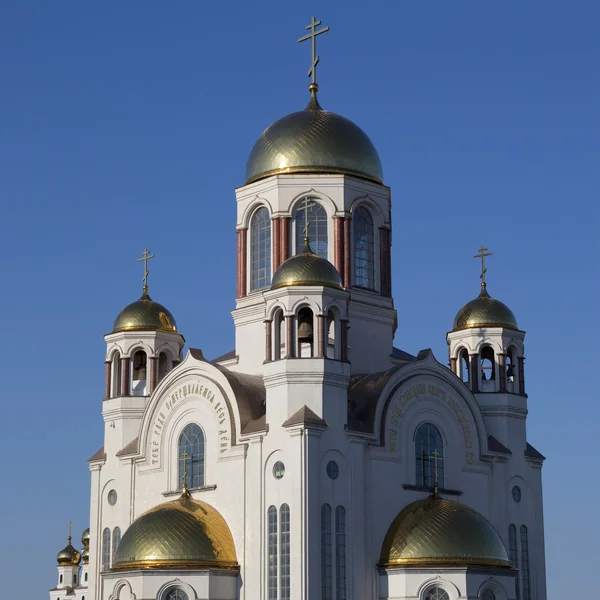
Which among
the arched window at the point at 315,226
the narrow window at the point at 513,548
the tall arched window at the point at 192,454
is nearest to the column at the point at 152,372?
the tall arched window at the point at 192,454

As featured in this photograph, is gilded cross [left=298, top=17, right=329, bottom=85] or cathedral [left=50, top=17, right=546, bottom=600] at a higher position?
gilded cross [left=298, top=17, right=329, bottom=85]

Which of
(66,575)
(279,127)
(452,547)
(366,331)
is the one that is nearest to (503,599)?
(452,547)

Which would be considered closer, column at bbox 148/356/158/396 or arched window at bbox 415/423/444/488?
arched window at bbox 415/423/444/488

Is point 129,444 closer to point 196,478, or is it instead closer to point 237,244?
point 196,478

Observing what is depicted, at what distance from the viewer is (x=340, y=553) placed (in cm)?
2953

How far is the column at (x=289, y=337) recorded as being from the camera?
29944 millimetres

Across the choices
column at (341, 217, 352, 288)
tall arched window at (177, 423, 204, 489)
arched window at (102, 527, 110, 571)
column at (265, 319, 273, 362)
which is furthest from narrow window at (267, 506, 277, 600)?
column at (341, 217, 352, 288)

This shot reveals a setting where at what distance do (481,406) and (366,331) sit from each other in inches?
141

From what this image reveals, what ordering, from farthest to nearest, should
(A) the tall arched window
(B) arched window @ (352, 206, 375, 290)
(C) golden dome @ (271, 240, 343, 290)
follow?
1. (B) arched window @ (352, 206, 375, 290)
2. (A) the tall arched window
3. (C) golden dome @ (271, 240, 343, 290)

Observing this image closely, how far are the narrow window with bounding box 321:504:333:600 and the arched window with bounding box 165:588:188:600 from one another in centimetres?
289

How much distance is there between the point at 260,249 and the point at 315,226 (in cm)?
153

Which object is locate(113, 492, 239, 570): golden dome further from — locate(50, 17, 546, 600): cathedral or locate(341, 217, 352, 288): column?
locate(341, 217, 352, 288): column

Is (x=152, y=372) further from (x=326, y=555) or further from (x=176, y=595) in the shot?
(x=326, y=555)

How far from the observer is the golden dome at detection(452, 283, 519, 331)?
3541 centimetres
